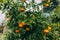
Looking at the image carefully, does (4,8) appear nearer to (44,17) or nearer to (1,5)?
(1,5)

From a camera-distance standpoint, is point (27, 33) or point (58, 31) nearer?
point (27, 33)

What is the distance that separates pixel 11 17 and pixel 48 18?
41 centimetres

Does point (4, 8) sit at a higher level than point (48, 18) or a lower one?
higher

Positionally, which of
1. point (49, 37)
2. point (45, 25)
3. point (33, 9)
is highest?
point (33, 9)

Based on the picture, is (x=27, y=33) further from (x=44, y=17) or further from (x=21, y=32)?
(x=44, y=17)

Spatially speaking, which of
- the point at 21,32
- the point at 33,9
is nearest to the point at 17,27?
the point at 21,32

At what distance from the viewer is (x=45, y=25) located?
7.43 feet

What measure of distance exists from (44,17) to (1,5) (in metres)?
0.50

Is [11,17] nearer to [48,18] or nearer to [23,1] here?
[23,1]

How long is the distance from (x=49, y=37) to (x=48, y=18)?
213 mm

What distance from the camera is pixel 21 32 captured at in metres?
2.24

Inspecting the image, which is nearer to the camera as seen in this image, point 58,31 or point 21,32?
point 21,32

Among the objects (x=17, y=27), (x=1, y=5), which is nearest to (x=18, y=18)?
(x=17, y=27)

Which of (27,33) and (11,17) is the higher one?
(11,17)
